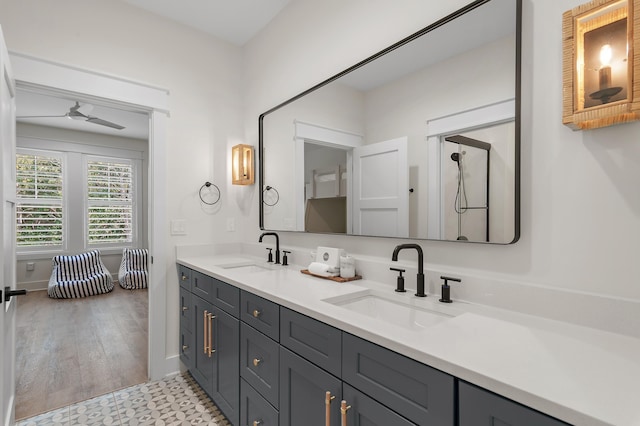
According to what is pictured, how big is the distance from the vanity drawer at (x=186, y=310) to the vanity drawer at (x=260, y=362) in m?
0.85

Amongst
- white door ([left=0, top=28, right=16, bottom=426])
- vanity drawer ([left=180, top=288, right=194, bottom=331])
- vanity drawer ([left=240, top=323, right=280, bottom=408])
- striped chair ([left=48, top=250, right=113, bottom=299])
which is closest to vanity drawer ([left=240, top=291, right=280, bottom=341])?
vanity drawer ([left=240, top=323, right=280, bottom=408])

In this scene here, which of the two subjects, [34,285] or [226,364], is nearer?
[226,364]

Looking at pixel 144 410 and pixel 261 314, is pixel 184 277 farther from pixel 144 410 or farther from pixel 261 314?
pixel 261 314

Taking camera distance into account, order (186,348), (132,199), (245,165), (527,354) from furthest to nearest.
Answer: (132,199), (245,165), (186,348), (527,354)

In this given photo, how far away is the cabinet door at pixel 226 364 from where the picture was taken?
5.71ft

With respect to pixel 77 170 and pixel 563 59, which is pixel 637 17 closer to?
pixel 563 59

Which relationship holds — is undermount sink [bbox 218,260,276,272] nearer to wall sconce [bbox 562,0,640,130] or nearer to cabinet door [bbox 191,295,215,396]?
cabinet door [bbox 191,295,215,396]

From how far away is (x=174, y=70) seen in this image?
260 cm

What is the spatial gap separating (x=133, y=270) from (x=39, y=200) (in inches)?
71.8

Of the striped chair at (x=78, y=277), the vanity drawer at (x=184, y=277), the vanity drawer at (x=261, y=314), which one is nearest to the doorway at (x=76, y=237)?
the striped chair at (x=78, y=277)

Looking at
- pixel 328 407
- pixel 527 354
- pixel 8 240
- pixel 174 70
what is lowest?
pixel 328 407

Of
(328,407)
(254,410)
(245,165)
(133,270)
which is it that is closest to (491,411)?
(328,407)

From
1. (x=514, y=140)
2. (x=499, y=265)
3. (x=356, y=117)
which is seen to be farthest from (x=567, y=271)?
(x=356, y=117)

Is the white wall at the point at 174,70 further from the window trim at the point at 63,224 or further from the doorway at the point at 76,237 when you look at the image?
the window trim at the point at 63,224
